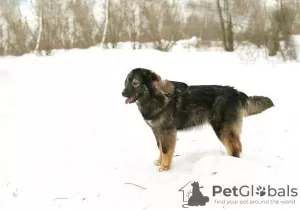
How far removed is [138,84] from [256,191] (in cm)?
182

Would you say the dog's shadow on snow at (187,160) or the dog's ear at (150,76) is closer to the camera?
the dog's ear at (150,76)

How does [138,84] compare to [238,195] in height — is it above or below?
above

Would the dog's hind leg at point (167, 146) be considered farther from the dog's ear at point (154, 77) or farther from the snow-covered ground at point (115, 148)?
the dog's ear at point (154, 77)

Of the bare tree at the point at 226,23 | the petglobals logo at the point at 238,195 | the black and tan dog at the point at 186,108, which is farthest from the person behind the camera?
the bare tree at the point at 226,23

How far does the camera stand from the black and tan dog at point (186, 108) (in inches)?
184

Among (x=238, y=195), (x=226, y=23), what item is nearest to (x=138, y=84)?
(x=238, y=195)

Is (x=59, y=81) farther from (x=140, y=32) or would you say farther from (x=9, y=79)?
(x=140, y=32)

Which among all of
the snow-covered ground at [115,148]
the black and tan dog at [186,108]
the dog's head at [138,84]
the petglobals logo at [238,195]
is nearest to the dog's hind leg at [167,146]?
the black and tan dog at [186,108]

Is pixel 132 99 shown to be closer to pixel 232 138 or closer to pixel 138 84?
pixel 138 84

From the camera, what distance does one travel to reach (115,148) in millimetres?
5883

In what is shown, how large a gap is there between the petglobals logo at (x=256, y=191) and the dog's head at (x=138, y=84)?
1.46 metres

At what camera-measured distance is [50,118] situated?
26.0ft

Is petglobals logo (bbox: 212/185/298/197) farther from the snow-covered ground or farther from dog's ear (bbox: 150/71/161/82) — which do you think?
dog's ear (bbox: 150/71/161/82)

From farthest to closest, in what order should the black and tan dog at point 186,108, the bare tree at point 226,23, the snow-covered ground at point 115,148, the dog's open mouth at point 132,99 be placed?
the bare tree at point 226,23 → the black and tan dog at point 186,108 → the dog's open mouth at point 132,99 → the snow-covered ground at point 115,148
